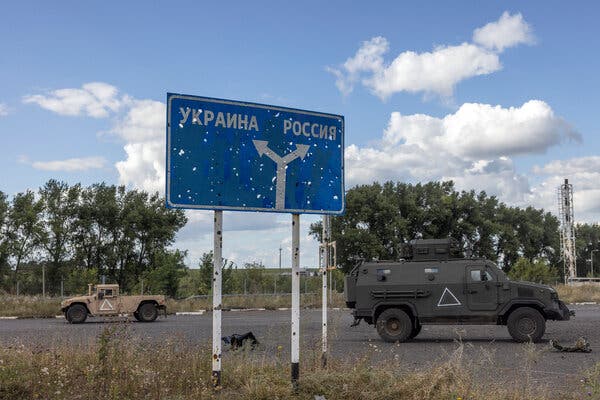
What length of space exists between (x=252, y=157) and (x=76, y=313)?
20.2 meters

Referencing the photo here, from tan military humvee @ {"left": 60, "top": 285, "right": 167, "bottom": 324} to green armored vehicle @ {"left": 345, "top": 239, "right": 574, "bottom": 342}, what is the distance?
11.0m

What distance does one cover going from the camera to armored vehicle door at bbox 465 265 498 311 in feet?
53.8

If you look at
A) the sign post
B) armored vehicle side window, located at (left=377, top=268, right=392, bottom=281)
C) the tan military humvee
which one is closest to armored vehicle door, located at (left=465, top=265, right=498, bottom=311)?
armored vehicle side window, located at (left=377, top=268, right=392, bottom=281)

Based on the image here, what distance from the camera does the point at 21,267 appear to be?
5578 centimetres

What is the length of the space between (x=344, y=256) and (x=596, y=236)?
72.1 m

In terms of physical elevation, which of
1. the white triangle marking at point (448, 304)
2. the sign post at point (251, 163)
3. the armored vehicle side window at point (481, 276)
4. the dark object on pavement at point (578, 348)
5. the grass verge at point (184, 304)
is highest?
the sign post at point (251, 163)

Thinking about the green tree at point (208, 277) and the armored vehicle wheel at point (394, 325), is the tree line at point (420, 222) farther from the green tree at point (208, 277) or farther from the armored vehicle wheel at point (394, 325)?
the armored vehicle wheel at point (394, 325)

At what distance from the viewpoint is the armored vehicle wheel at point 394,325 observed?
54.7ft

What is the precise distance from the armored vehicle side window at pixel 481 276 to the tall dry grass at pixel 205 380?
355 inches

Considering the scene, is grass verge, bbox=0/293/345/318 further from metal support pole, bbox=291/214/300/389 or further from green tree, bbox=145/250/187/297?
metal support pole, bbox=291/214/300/389

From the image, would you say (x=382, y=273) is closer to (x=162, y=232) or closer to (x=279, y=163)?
(x=279, y=163)

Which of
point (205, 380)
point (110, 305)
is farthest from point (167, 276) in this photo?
point (205, 380)

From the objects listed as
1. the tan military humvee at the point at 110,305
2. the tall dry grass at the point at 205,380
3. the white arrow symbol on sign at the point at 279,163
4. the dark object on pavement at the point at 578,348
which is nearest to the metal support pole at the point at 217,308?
the tall dry grass at the point at 205,380

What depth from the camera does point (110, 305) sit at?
25.8 metres
